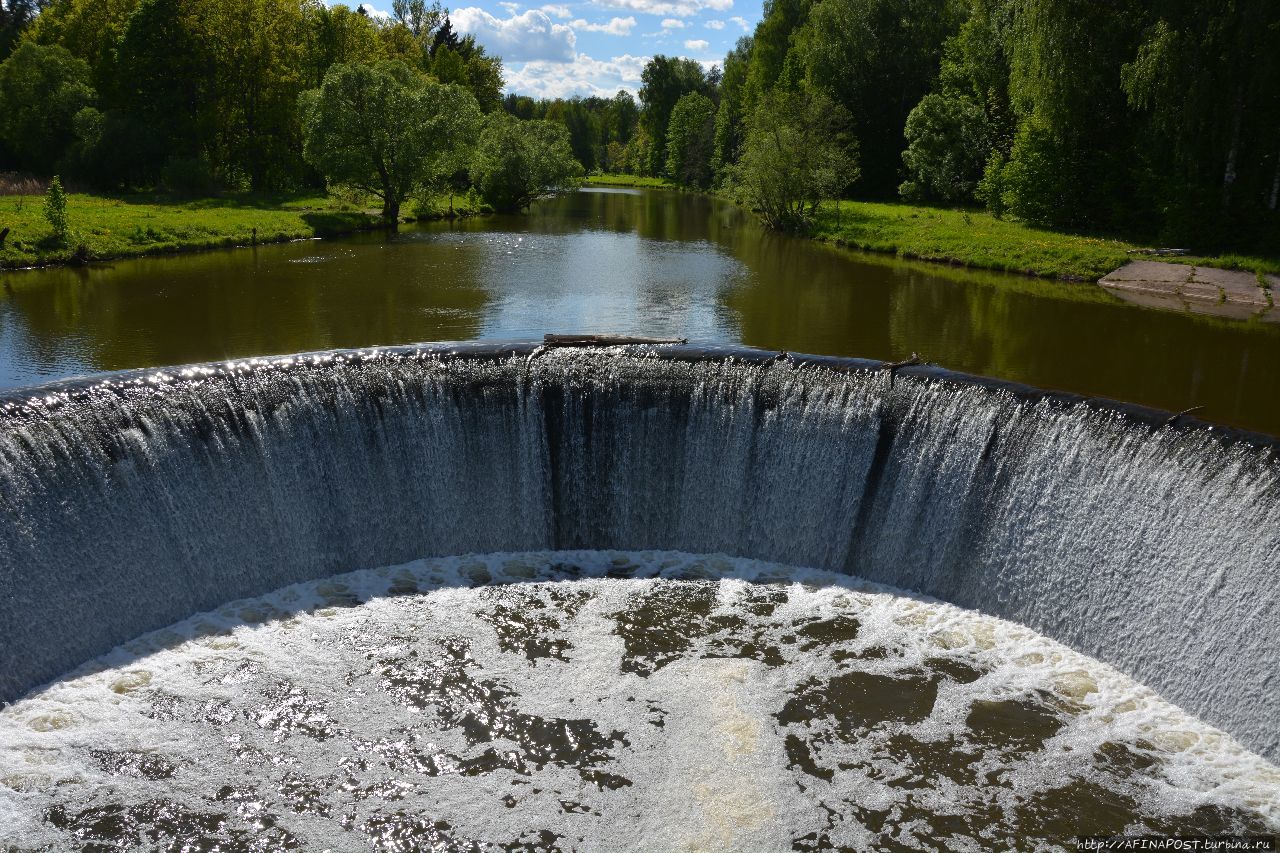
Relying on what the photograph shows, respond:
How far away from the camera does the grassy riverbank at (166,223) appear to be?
1059 inches

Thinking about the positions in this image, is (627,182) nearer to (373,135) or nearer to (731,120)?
(731,120)

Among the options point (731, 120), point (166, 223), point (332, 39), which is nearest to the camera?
point (166, 223)

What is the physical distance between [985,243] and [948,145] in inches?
536

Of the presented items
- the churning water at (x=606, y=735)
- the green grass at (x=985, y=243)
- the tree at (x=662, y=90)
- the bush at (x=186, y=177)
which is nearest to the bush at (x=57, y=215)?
the bush at (x=186, y=177)

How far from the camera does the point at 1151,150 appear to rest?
28.5 m

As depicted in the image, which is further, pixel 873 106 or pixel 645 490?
pixel 873 106

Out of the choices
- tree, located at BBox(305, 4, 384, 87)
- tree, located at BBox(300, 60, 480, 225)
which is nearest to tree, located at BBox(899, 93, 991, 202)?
tree, located at BBox(300, 60, 480, 225)

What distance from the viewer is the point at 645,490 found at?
1267cm

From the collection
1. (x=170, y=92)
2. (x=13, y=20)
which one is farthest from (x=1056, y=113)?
(x=13, y=20)

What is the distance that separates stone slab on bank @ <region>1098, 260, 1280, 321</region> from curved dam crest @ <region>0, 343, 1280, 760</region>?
1466 cm

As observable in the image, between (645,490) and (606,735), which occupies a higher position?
(645,490)

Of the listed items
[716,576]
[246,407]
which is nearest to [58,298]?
Result: [246,407]

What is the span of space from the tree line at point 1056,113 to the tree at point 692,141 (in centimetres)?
2508

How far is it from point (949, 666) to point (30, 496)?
31.1 feet
